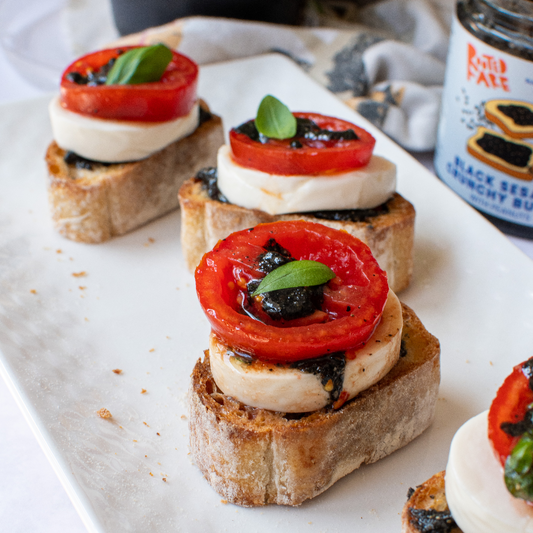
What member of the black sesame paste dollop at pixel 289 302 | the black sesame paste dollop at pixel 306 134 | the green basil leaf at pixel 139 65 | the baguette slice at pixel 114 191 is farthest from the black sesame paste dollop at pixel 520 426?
the green basil leaf at pixel 139 65

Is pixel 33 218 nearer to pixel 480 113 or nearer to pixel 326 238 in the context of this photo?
pixel 326 238

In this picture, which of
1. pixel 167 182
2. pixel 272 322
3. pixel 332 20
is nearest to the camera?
pixel 272 322

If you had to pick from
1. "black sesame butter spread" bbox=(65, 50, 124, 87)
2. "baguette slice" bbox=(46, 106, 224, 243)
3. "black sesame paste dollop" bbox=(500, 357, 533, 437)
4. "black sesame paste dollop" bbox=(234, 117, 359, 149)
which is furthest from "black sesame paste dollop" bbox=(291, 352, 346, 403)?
"black sesame butter spread" bbox=(65, 50, 124, 87)

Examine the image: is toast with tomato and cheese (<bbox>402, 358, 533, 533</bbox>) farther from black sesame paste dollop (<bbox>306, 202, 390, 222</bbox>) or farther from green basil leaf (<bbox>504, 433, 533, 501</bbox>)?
black sesame paste dollop (<bbox>306, 202, 390, 222</bbox>)

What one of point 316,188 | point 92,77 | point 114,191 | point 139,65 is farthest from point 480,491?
point 92,77

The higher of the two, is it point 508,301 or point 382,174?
point 382,174

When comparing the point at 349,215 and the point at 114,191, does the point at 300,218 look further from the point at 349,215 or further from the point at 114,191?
the point at 114,191

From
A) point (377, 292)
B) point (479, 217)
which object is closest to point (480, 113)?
point (479, 217)

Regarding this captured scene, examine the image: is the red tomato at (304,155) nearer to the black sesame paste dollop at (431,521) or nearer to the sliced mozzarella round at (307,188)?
the sliced mozzarella round at (307,188)

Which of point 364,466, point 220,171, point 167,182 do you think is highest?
point 220,171

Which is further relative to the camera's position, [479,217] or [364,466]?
[479,217]
